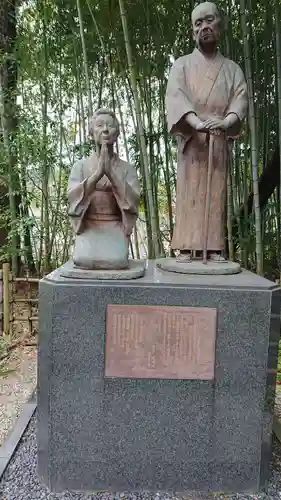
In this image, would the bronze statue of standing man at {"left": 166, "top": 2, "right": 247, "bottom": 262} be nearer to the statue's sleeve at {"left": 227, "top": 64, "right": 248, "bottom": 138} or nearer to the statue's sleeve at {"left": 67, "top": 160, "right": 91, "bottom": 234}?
the statue's sleeve at {"left": 227, "top": 64, "right": 248, "bottom": 138}

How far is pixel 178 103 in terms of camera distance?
2809 mm

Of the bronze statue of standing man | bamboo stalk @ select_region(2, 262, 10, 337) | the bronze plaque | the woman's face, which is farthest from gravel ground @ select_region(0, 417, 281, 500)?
bamboo stalk @ select_region(2, 262, 10, 337)

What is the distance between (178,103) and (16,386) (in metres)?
2.96

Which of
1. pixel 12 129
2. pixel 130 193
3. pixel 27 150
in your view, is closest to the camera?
pixel 130 193

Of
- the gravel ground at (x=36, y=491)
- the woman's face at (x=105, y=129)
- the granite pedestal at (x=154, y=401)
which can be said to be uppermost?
the woman's face at (x=105, y=129)

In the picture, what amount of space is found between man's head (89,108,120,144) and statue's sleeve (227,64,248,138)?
31.7 inches

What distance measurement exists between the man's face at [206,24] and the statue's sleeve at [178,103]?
21cm

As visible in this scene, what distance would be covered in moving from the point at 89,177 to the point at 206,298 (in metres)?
0.99

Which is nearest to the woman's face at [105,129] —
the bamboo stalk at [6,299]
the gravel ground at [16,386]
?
the gravel ground at [16,386]

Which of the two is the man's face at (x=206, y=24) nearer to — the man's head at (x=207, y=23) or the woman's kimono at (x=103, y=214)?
the man's head at (x=207, y=23)

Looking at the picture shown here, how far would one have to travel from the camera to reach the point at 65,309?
2.40 metres

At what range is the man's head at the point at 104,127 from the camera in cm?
251

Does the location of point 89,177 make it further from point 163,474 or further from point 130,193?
point 163,474

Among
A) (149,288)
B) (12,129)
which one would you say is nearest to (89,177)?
(149,288)
